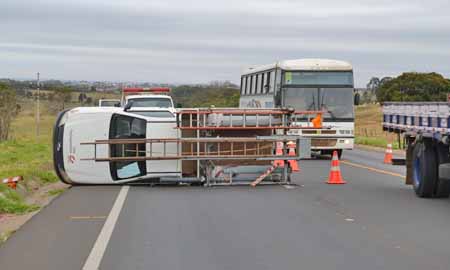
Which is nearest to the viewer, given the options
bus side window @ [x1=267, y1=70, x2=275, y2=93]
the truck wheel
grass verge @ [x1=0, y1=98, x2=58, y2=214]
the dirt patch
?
the dirt patch

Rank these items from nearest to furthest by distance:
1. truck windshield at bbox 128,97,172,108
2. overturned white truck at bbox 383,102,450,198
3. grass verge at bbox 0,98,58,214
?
overturned white truck at bbox 383,102,450,198 < grass verge at bbox 0,98,58,214 < truck windshield at bbox 128,97,172,108

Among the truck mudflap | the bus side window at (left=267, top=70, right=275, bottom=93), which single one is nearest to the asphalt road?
the truck mudflap

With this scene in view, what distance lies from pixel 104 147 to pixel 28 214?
431 cm

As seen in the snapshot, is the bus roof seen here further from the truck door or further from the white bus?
the truck door

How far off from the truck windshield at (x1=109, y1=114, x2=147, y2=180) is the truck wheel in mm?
6014

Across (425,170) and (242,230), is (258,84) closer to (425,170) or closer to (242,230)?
(425,170)

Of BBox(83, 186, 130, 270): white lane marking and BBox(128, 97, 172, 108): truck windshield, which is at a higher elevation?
BBox(128, 97, 172, 108): truck windshield

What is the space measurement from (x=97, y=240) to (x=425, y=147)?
7.41m

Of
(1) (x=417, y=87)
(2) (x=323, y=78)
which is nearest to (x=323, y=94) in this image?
(2) (x=323, y=78)

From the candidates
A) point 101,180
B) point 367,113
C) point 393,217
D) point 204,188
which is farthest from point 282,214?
point 367,113

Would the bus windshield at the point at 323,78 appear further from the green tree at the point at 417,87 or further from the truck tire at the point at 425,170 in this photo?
the green tree at the point at 417,87

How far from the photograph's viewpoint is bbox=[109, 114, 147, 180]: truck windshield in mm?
17688

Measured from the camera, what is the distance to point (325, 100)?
27781 mm

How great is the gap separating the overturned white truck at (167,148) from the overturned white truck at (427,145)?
8.48ft
